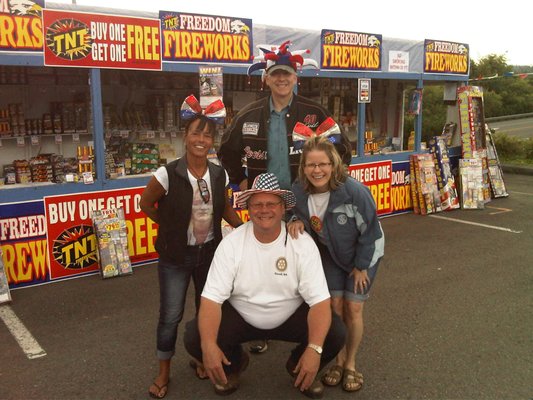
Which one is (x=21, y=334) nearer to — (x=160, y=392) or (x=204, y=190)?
(x=160, y=392)

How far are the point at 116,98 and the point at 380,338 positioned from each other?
220 inches

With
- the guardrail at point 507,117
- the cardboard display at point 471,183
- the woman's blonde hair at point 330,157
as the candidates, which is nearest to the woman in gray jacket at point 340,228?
the woman's blonde hair at point 330,157

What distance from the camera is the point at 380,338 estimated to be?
14.4 ft

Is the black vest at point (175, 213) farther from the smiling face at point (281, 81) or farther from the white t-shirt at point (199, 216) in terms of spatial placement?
the smiling face at point (281, 81)

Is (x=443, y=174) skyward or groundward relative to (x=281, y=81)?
groundward

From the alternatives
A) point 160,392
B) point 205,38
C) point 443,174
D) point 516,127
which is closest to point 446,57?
point 443,174

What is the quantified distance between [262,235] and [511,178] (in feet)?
38.4

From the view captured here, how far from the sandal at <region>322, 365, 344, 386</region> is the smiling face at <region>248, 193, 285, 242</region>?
46.7 inches

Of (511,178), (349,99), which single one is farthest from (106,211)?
(511,178)

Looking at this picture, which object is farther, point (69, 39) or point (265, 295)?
point (69, 39)

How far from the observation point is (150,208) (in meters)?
3.47

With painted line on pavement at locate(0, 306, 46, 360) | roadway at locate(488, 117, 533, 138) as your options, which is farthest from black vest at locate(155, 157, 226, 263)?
roadway at locate(488, 117, 533, 138)

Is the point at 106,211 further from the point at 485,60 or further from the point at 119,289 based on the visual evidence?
the point at 485,60

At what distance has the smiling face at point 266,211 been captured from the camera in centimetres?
312
